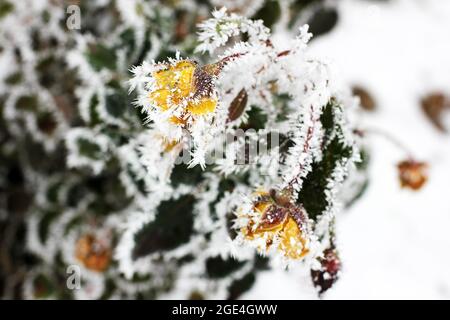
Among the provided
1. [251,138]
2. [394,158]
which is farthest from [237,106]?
[394,158]

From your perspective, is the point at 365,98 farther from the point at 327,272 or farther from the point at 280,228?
the point at 280,228

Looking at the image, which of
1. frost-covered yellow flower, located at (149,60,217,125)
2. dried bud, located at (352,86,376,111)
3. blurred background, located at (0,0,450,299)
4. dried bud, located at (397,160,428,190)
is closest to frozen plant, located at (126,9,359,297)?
frost-covered yellow flower, located at (149,60,217,125)

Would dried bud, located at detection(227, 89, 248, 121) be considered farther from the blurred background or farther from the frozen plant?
the blurred background

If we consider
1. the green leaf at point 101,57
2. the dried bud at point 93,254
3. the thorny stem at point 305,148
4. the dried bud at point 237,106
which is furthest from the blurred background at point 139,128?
the thorny stem at point 305,148

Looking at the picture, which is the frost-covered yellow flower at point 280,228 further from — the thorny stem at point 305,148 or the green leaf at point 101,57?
the green leaf at point 101,57

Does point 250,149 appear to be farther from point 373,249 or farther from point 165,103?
point 373,249

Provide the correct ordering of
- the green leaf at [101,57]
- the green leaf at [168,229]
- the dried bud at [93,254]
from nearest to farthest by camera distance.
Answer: the green leaf at [168,229] → the green leaf at [101,57] → the dried bud at [93,254]
